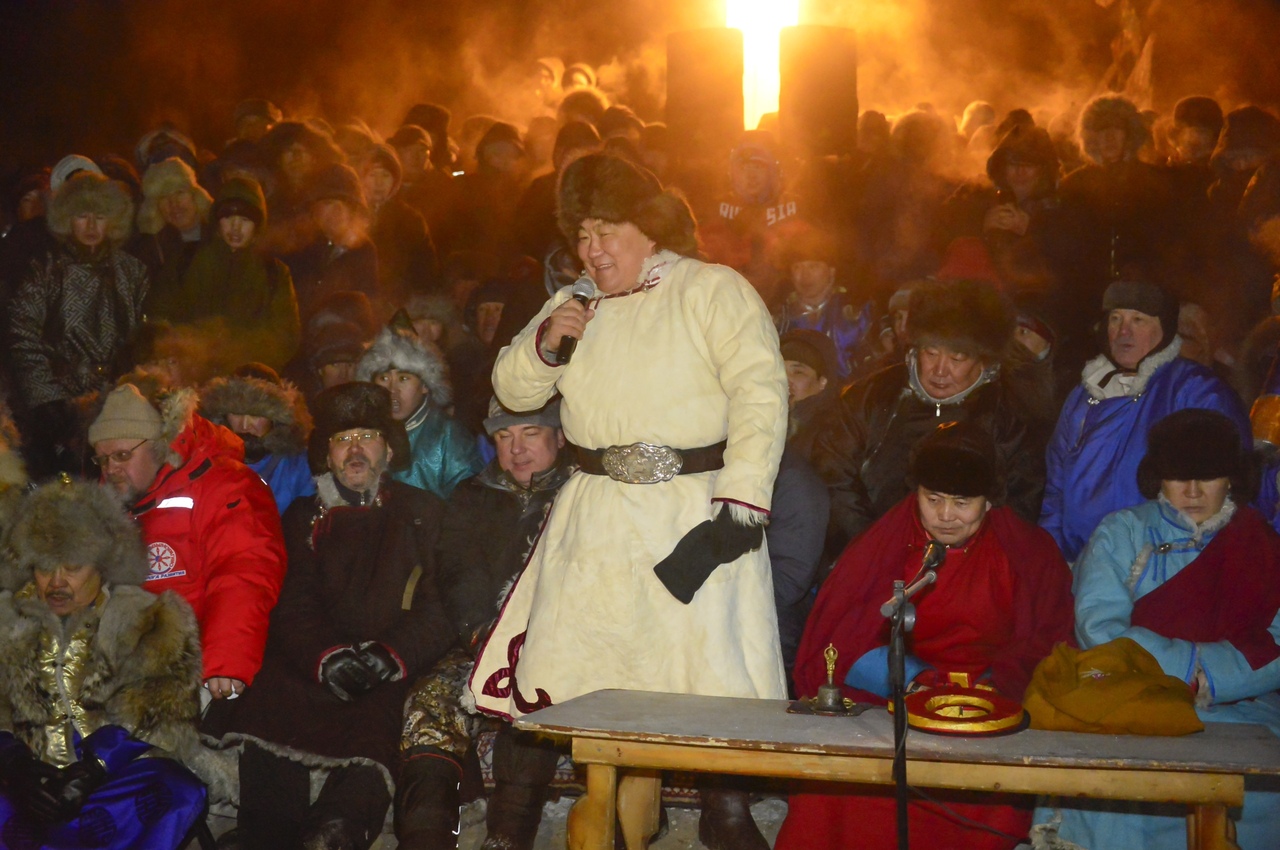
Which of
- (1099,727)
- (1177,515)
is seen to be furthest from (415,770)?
(1177,515)

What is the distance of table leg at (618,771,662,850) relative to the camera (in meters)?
3.82

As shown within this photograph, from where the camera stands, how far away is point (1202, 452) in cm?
443

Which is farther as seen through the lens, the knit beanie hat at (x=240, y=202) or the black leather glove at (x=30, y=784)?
the knit beanie hat at (x=240, y=202)

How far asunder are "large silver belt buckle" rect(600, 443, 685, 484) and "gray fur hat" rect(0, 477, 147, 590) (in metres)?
2.08

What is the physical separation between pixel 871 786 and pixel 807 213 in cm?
392

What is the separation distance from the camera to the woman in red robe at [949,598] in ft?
13.7

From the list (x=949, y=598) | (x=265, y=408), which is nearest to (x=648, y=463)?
(x=949, y=598)

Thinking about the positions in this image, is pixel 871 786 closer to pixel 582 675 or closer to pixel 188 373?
pixel 582 675

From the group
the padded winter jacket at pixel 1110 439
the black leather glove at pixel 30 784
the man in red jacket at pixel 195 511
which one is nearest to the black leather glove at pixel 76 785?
the black leather glove at pixel 30 784

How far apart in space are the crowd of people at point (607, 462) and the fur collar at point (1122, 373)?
0.05 ft

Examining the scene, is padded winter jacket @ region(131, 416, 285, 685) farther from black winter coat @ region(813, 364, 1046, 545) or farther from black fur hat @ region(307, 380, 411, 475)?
black winter coat @ region(813, 364, 1046, 545)

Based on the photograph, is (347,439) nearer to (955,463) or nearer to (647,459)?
(647,459)

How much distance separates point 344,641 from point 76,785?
113 centimetres

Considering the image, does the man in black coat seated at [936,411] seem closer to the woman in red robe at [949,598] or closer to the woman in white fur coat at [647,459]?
→ the woman in red robe at [949,598]
